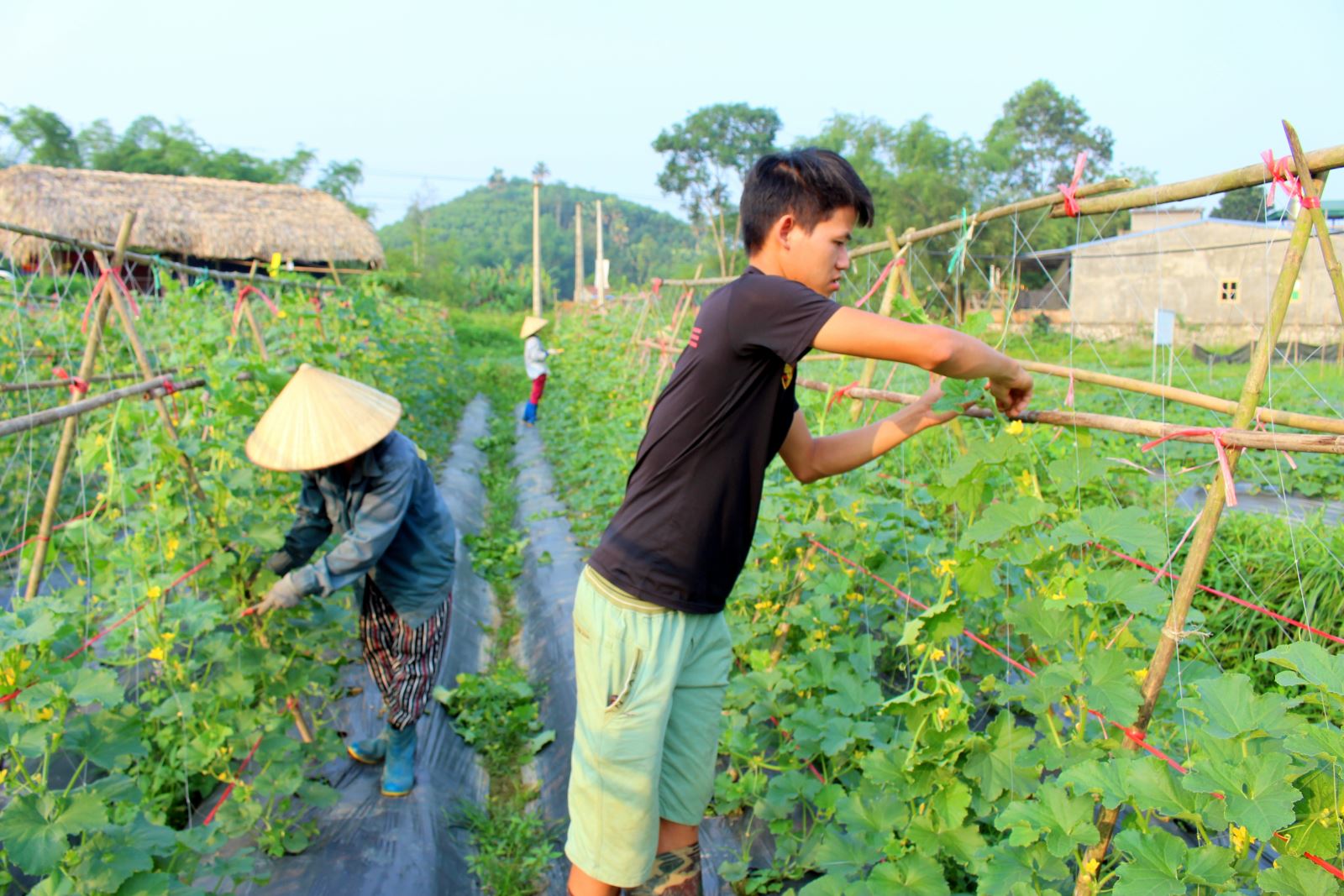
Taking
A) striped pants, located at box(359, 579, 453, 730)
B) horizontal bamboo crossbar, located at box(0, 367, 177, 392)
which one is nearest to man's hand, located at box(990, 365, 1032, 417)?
striped pants, located at box(359, 579, 453, 730)

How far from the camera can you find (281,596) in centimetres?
281

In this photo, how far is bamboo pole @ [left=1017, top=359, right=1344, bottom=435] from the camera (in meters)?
1.36

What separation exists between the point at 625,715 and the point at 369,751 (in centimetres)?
194

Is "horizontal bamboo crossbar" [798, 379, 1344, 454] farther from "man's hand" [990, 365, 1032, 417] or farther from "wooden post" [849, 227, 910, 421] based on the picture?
"wooden post" [849, 227, 910, 421]

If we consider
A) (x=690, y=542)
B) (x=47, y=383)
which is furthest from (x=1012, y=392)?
(x=47, y=383)

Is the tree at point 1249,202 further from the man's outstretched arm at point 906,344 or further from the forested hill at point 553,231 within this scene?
the forested hill at point 553,231

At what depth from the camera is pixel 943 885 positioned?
1.93 metres

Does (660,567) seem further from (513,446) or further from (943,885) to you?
(513,446)

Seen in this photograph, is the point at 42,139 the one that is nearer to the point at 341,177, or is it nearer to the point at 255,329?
the point at 341,177

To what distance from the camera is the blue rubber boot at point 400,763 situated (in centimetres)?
317

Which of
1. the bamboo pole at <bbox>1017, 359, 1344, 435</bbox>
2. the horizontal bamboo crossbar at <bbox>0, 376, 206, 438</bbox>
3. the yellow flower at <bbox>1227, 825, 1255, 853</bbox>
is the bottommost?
the yellow flower at <bbox>1227, 825, 1255, 853</bbox>

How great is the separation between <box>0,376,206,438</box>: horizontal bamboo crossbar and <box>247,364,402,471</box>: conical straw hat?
0.38 metres

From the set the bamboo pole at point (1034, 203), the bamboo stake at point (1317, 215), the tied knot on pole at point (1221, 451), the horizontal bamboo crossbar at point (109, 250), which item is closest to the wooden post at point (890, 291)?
the bamboo pole at point (1034, 203)

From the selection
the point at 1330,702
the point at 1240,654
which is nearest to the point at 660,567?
the point at 1330,702
